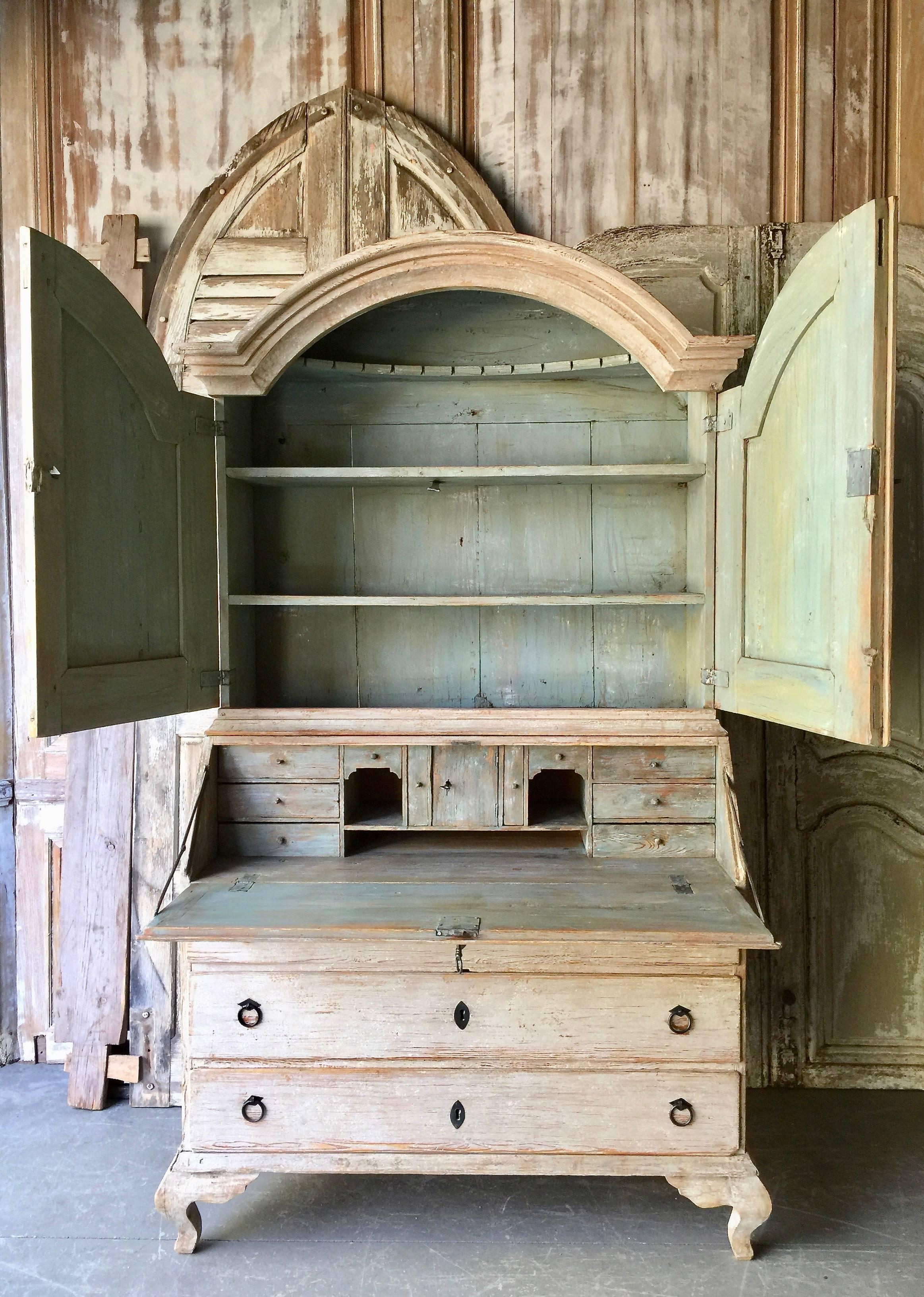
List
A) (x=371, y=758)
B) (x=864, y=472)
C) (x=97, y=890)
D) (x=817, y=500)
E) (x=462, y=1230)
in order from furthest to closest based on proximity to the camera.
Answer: (x=97, y=890)
(x=371, y=758)
(x=462, y=1230)
(x=817, y=500)
(x=864, y=472)

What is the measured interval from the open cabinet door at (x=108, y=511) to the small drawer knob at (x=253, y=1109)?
928 millimetres

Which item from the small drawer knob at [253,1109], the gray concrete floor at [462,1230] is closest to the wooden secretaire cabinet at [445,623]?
the small drawer knob at [253,1109]

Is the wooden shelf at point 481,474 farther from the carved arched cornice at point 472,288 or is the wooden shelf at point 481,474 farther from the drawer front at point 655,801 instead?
the drawer front at point 655,801

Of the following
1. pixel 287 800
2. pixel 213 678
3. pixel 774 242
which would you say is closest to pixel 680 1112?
pixel 287 800

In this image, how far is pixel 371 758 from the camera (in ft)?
7.23

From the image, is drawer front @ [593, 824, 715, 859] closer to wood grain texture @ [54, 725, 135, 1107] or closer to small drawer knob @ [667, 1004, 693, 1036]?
small drawer knob @ [667, 1004, 693, 1036]

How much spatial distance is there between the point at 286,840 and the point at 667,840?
1.05 metres

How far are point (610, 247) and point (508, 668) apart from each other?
1.38 metres

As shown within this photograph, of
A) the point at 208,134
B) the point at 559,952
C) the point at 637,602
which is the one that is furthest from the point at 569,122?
the point at 559,952

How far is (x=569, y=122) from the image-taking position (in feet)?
8.34

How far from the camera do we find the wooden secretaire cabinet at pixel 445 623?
5.45 feet

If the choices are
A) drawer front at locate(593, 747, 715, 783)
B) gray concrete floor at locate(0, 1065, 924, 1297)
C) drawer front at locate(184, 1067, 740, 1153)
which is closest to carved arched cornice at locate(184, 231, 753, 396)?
drawer front at locate(593, 747, 715, 783)

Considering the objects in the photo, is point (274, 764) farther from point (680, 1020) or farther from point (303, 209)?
point (303, 209)

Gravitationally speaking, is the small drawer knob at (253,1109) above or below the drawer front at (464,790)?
below
